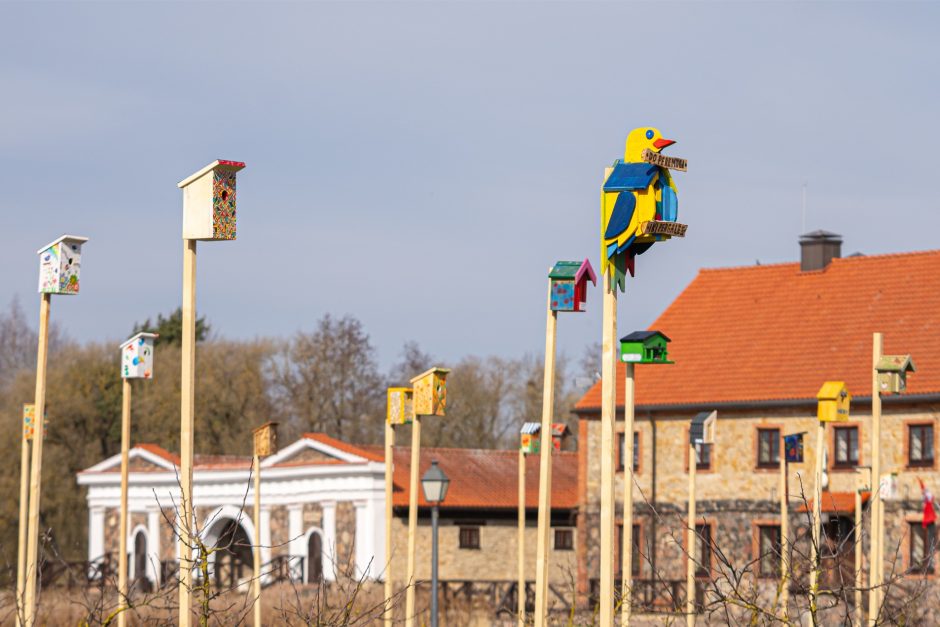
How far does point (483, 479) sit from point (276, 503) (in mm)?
5526

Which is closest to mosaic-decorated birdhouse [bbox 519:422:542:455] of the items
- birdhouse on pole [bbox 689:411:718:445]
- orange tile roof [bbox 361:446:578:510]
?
birdhouse on pole [bbox 689:411:718:445]

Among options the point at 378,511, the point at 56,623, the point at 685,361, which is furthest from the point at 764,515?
the point at 56,623

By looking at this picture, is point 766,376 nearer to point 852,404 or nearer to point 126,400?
point 852,404

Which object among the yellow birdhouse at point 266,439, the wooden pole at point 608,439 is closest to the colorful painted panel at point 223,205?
the wooden pole at point 608,439

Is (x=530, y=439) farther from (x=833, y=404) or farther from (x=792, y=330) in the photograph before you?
(x=792, y=330)

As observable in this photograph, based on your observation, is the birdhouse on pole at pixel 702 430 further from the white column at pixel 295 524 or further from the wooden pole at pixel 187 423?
the white column at pixel 295 524

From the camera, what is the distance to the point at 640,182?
14281mm

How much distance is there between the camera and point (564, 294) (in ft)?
61.6

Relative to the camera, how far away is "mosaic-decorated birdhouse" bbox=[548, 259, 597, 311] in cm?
1872

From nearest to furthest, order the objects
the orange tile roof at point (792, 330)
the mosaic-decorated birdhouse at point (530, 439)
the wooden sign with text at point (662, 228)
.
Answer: the wooden sign with text at point (662, 228)
the mosaic-decorated birdhouse at point (530, 439)
the orange tile roof at point (792, 330)

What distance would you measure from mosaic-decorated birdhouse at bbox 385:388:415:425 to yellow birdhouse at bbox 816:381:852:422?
5.76 meters

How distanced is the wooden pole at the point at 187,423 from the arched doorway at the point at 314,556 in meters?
32.0

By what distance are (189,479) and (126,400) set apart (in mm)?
11059

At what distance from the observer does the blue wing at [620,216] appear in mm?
14133
